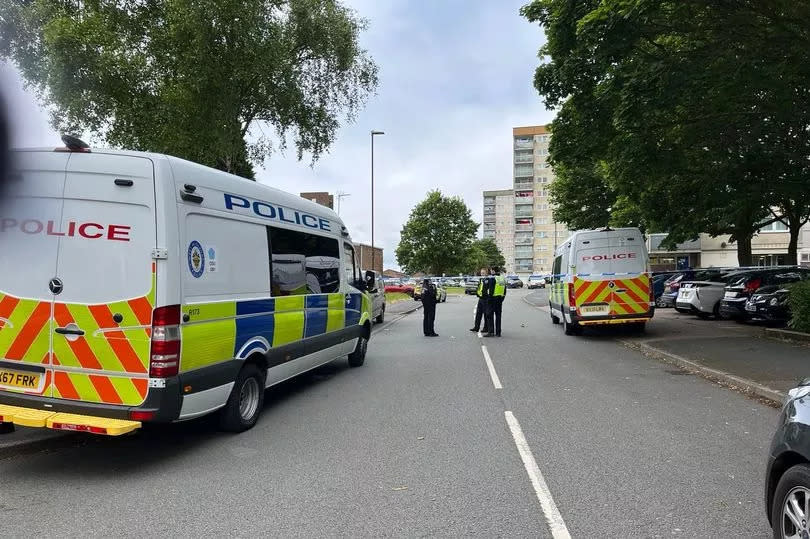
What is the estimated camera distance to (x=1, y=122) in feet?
23.6

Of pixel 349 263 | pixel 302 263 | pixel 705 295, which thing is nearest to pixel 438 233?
pixel 705 295

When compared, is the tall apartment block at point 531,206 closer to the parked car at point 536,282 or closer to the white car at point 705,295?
the parked car at point 536,282

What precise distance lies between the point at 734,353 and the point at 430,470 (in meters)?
8.38

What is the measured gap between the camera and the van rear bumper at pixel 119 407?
4906mm

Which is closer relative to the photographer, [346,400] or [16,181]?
[16,181]

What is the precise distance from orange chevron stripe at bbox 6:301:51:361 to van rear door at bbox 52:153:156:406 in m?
0.10

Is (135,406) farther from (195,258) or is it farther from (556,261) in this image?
(556,261)

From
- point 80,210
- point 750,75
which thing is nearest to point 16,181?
point 80,210

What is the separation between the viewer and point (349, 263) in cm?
1002

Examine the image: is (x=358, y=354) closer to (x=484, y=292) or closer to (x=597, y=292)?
(x=484, y=292)

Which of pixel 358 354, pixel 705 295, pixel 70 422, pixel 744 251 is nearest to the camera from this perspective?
pixel 70 422

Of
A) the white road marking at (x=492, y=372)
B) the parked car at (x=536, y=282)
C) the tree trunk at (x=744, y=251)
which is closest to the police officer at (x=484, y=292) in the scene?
the white road marking at (x=492, y=372)

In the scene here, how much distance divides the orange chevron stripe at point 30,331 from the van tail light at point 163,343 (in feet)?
3.23

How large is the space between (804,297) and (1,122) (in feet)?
47.5
